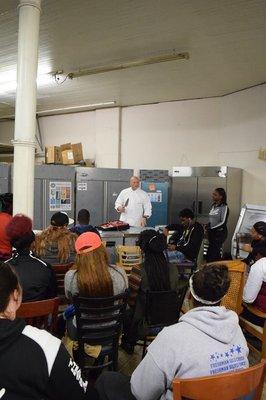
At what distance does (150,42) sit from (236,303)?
3641mm

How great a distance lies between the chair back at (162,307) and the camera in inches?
92.2

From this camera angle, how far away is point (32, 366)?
3.25 feet

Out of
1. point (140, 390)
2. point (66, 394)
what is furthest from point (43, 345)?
point (140, 390)

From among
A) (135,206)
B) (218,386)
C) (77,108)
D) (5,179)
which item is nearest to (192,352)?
(218,386)

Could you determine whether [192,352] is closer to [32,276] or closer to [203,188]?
[32,276]

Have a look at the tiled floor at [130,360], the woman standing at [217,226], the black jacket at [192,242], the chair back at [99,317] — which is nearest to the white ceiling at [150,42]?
the woman standing at [217,226]

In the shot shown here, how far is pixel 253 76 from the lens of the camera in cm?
575

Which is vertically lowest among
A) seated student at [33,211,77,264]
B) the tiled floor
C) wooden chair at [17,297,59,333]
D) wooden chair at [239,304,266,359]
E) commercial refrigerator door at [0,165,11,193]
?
the tiled floor

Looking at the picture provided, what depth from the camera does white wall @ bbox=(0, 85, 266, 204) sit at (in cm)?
636

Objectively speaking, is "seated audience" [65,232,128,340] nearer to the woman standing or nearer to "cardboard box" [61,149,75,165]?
the woman standing

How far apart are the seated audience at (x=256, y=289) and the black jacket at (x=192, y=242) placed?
143 centimetres

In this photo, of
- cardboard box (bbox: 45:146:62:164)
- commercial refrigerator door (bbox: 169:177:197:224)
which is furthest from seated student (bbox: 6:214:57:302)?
cardboard box (bbox: 45:146:62:164)

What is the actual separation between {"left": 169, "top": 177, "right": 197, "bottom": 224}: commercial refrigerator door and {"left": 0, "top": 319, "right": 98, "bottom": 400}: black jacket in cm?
591

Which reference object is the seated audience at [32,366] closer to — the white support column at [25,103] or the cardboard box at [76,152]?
the white support column at [25,103]
